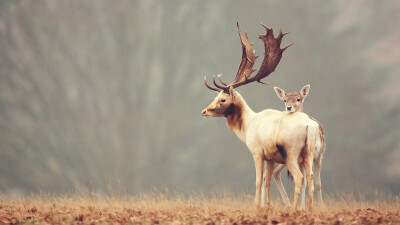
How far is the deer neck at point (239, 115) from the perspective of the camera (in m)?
13.2

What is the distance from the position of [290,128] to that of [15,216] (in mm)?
6550

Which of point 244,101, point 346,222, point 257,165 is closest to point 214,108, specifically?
point 244,101

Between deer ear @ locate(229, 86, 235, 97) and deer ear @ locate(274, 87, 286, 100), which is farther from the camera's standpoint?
deer ear @ locate(229, 86, 235, 97)

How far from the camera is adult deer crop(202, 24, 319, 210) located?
440 inches

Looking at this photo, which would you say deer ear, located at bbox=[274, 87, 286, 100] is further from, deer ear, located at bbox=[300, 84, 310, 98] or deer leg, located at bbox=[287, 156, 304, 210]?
deer leg, located at bbox=[287, 156, 304, 210]

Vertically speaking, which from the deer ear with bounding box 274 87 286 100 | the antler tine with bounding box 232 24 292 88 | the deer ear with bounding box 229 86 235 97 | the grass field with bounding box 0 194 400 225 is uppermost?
the antler tine with bounding box 232 24 292 88

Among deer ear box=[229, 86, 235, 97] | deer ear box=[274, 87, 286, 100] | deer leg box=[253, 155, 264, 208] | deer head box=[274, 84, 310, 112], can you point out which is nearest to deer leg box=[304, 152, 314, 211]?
deer leg box=[253, 155, 264, 208]

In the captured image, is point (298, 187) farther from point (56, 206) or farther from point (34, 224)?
point (56, 206)

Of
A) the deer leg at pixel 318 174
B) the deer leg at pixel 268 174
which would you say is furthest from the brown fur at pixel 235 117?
the deer leg at pixel 318 174

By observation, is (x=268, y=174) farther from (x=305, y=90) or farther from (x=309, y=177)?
(x=305, y=90)

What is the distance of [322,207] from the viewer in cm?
1187

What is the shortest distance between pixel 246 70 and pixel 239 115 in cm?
157

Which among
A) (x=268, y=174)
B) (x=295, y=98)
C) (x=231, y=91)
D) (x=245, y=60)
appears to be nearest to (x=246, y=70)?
(x=245, y=60)

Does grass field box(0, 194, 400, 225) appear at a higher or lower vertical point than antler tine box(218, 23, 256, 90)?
lower
